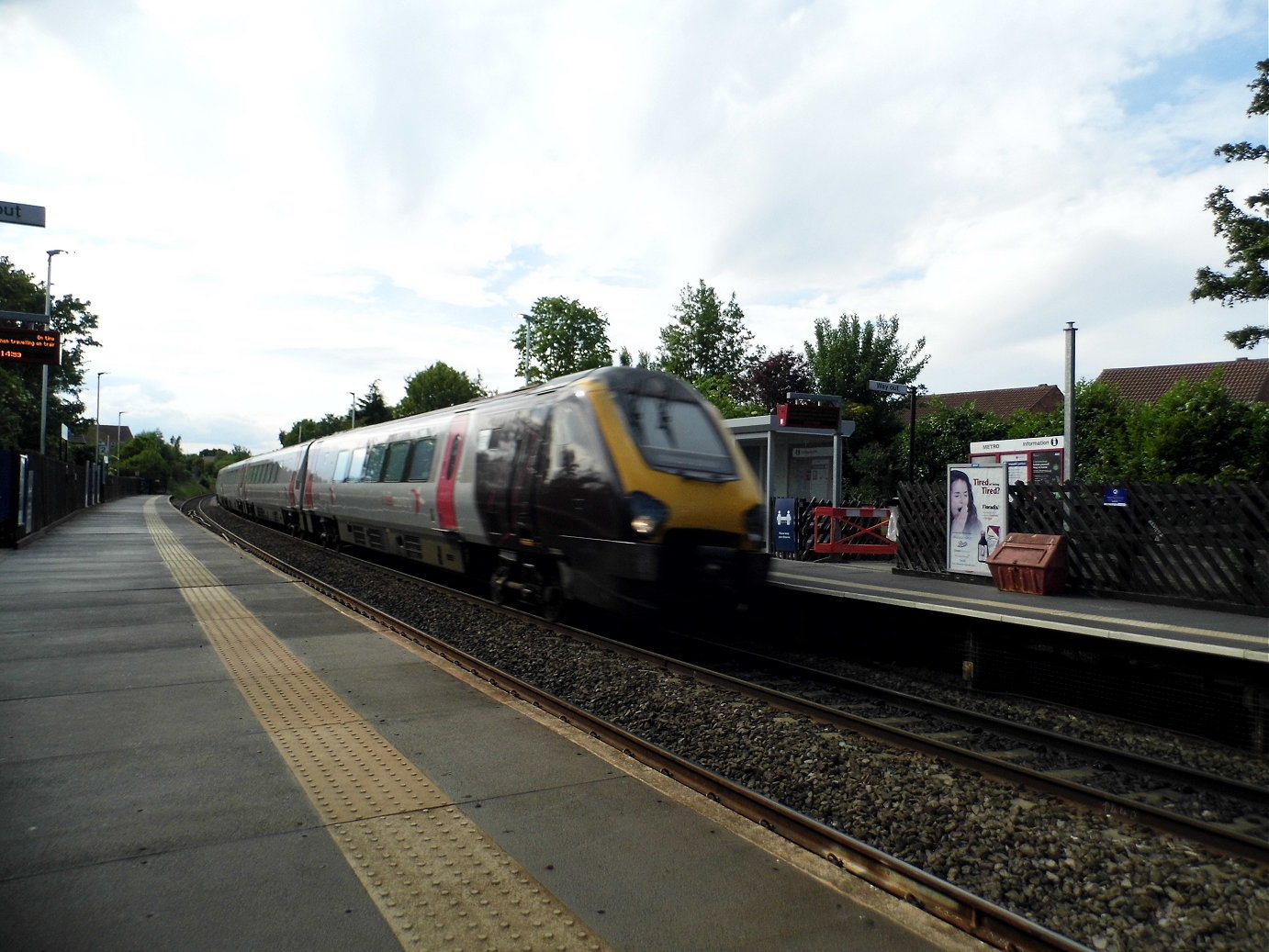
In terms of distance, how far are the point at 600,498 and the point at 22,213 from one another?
924 cm

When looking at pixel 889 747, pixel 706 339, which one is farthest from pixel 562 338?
pixel 889 747

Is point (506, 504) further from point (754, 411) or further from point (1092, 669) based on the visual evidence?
point (754, 411)

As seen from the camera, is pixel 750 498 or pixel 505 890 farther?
pixel 750 498

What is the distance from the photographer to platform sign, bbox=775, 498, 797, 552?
61.5ft

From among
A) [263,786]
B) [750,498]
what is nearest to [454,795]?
[263,786]

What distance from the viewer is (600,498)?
27.2 ft

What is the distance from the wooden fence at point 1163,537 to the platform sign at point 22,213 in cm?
1431

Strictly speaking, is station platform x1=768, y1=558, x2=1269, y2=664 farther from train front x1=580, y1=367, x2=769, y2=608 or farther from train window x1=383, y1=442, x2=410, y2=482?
train window x1=383, y1=442, x2=410, y2=482

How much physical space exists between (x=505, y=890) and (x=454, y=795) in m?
1.07

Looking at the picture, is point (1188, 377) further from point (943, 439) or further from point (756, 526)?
point (756, 526)

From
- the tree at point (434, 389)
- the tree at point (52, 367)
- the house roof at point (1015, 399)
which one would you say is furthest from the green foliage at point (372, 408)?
the house roof at point (1015, 399)

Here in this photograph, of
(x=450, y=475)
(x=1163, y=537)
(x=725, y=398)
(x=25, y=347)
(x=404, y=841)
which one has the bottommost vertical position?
(x=404, y=841)

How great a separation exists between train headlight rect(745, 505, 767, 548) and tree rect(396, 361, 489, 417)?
207 feet

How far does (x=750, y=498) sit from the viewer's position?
351 inches
